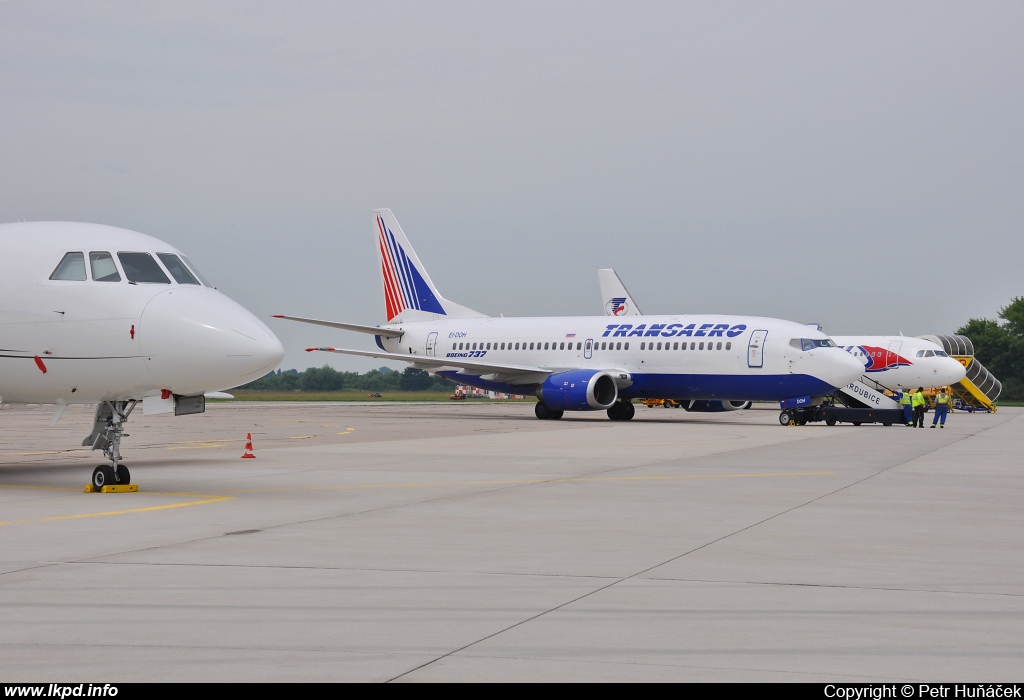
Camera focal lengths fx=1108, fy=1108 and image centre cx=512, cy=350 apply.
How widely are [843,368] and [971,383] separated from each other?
1074 inches

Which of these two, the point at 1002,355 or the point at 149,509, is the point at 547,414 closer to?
the point at 149,509

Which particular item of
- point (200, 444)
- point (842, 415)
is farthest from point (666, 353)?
point (200, 444)

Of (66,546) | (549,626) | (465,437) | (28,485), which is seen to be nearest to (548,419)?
(465,437)

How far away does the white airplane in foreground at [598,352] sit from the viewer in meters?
37.7

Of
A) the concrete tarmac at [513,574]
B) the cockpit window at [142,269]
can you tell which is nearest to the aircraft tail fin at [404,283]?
the concrete tarmac at [513,574]

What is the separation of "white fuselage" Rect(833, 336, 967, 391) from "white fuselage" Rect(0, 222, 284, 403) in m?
36.8

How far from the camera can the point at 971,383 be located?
6019 centimetres

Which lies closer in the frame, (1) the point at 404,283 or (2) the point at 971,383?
(1) the point at 404,283

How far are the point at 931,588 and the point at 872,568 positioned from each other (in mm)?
933

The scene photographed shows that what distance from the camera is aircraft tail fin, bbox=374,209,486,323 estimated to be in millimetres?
51594

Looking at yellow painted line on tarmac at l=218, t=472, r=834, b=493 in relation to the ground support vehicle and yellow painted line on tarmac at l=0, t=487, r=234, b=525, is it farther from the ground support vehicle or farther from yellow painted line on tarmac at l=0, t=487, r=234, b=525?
the ground support vehicle

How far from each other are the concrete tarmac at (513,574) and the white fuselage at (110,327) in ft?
5.15

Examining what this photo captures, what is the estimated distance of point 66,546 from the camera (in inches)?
404

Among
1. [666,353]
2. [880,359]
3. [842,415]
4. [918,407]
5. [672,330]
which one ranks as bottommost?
[842,415]
